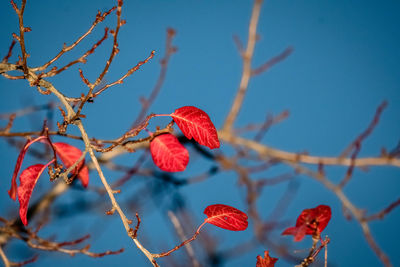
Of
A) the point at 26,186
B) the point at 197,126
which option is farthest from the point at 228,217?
the point at 26,186

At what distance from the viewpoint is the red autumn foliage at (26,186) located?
0.58 m

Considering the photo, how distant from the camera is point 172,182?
1902mm

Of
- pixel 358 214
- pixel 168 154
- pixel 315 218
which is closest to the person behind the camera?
pixel 315 218

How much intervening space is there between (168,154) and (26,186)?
37 cm

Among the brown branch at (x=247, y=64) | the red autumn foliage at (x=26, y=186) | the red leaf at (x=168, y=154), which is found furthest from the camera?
the brown branch at (x=247, y=64)

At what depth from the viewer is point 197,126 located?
617mm

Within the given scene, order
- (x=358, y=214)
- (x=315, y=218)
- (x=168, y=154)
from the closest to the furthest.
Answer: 1. (x=315, y=218)
2. (x=168, y=154)
3. (x=358, y=214)

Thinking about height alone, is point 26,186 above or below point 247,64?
below

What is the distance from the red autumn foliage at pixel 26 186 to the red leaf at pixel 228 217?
442 millimetres

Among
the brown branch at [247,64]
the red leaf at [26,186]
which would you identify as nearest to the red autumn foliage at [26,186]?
the red leaf at [26,186]

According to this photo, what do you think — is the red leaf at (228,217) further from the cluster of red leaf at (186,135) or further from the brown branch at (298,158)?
the brown branch at (298,158)

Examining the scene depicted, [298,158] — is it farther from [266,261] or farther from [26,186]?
[26,186]

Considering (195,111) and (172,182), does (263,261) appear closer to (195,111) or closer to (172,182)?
(195,111)

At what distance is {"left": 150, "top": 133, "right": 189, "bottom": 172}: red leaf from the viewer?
0.71 m
